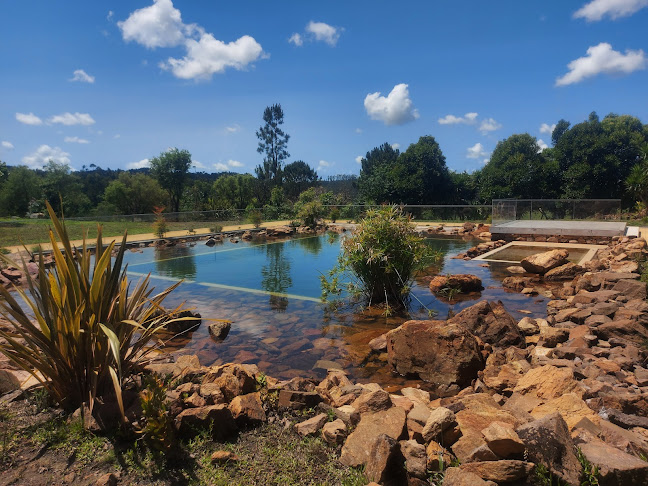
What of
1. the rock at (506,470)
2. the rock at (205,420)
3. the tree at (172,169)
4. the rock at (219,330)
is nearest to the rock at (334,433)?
the rock at (205,420)

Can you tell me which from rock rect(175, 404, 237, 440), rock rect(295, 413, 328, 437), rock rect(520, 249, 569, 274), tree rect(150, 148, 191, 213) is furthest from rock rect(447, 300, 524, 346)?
tree rect(150, 148, 191, 213)

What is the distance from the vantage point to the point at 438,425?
248 cm

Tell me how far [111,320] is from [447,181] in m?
27.9

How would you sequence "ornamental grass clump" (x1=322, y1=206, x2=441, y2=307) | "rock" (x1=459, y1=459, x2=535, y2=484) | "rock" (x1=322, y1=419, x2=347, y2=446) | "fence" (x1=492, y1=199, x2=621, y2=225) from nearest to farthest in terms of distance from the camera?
"rock" (x1=459, y1=459, x2=535, y2=484), "rock" (x1=322, y1=419, x2=347, y2=446), "ornamental grass clump" (x1=322, y1=206, x2=441, y2=307), "fence" (x1=492, y1=199, x2=621, y2=225)

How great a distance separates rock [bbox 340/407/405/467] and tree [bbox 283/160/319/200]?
37.8 m

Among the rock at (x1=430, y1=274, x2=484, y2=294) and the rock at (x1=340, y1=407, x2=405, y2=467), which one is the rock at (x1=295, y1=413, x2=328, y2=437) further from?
the rock at (x1=430, y1=274, x2=484, y2=294)

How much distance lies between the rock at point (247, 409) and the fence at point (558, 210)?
54.0ft

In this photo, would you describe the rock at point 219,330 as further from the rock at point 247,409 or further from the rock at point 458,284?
the rock at point 458,284

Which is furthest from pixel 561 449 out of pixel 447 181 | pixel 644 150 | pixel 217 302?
pixel 447 181

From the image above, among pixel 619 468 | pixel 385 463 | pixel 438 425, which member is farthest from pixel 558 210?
pixel 385 463

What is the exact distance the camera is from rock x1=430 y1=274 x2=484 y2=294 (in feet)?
26.3

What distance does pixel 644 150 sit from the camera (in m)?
20.9

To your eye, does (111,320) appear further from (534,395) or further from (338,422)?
(534,395)

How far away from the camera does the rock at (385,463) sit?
223cm
